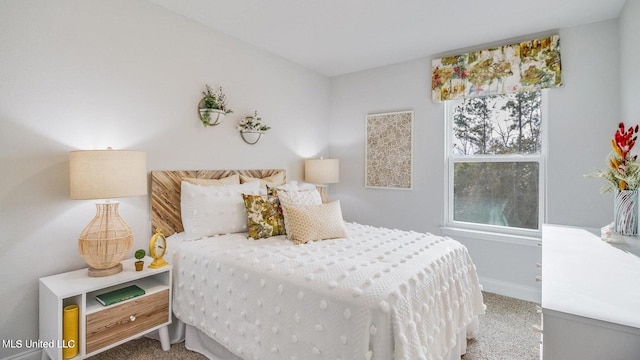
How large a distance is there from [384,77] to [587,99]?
1967 mm

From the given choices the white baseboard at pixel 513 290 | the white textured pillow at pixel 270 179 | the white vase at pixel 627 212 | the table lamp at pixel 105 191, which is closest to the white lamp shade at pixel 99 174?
the table lamp at pixel 105 191

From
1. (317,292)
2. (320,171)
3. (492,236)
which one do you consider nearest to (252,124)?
(320,171)

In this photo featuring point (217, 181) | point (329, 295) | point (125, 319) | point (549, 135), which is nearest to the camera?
point (329, 295)

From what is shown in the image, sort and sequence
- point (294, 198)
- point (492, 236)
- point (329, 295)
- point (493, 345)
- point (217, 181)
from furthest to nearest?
point (492, 236), point (217, 181), point (294, 198), point (493, 345), point (329, 295)

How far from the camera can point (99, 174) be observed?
178 cm

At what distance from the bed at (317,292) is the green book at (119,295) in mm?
255

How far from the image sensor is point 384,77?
12.4 ft

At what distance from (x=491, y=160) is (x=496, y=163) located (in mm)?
55

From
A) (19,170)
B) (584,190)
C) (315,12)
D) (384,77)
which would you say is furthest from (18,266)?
(584,190)

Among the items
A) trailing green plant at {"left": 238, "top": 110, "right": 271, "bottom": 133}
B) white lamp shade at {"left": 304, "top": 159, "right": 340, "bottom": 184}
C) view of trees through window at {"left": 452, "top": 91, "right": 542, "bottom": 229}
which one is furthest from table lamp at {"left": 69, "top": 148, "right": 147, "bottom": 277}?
view of trees through window at {"left": 452, "top": 91, "right": 542, "bottom": 229}

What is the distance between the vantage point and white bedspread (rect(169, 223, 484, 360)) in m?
1.33

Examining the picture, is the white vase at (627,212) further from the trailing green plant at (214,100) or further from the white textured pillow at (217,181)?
the trailing green plant at (214,100)

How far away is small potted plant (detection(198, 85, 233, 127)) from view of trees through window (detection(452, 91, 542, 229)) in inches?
97.3

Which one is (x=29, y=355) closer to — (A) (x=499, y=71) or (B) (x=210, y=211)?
(B) (x=210, y=211)
